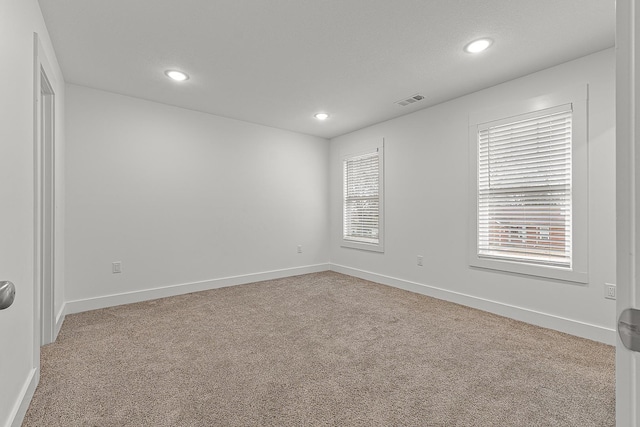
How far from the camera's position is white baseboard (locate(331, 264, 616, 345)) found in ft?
8.27

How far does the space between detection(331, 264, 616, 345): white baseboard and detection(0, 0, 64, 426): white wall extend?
372 centimetres

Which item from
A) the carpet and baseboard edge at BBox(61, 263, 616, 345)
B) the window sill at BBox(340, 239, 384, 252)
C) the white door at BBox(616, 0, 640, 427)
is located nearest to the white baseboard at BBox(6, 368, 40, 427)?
the carpet and baseboard edge at BBox(61, 263, 616, 345)

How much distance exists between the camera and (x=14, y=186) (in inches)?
61.2

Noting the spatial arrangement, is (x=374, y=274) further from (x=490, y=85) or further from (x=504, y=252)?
(x=490, y=85)

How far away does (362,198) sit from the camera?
489cm

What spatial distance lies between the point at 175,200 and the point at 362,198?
2.78m

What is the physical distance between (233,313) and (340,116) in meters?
2.94

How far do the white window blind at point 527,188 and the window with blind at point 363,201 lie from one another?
156 cm

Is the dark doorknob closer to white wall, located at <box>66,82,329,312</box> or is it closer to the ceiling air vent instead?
white wall, located at <box>66,82,329,312</box>

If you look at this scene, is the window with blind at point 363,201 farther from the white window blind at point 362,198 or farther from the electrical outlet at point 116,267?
the electrical outlet at point 116,267

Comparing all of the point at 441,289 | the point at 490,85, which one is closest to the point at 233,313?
the point at 441,289

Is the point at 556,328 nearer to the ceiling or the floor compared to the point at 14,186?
nearer to the floor

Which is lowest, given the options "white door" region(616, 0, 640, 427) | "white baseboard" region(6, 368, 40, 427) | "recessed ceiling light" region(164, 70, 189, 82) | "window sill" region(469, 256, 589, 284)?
"white baseboard" region(6, 368, 40, 427)

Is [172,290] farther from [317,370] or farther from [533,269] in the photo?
[533,269]
